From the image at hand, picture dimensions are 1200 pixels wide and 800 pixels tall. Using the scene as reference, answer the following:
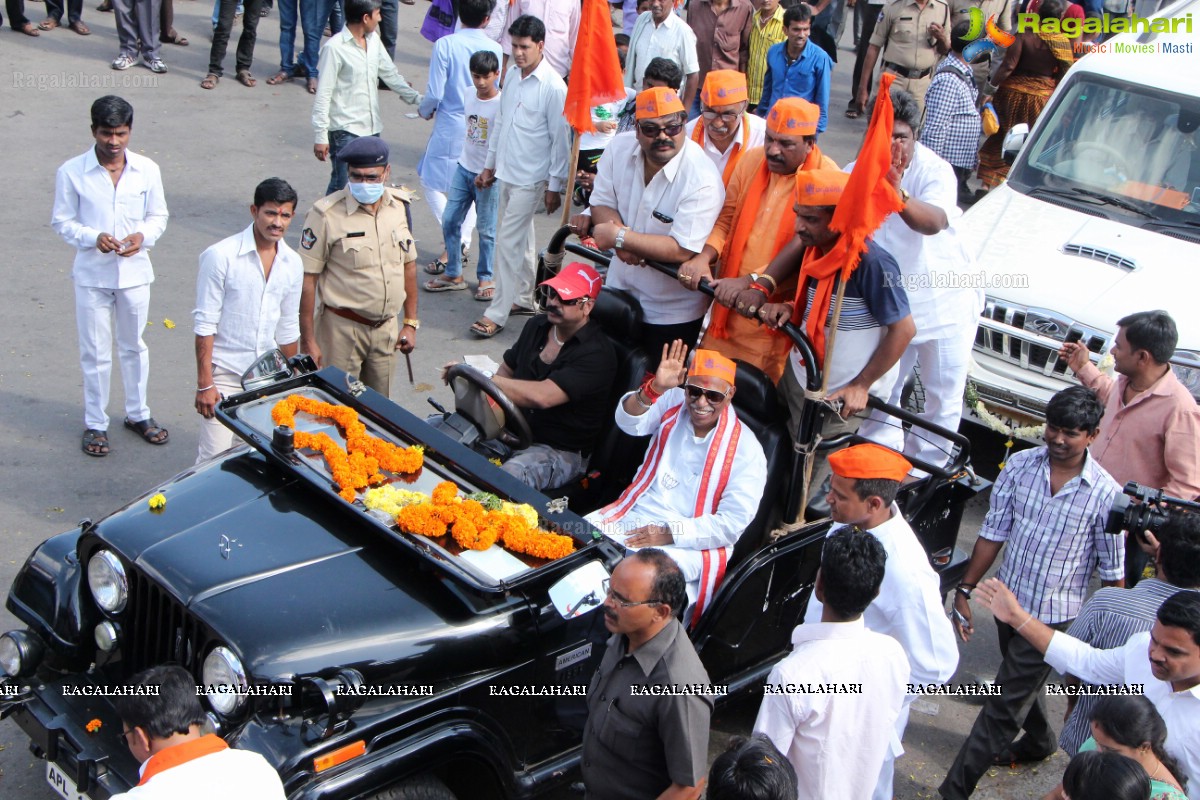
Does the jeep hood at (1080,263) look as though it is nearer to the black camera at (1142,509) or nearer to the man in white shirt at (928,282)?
the man in white shirt at (928,282)

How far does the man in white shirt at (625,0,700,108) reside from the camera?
35.8ft

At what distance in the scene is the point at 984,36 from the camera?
1357cm

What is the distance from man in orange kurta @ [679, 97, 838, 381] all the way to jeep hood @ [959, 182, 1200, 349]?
7.17ft

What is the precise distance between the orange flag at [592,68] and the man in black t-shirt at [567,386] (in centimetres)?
172

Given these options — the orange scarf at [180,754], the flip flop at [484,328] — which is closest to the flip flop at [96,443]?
the flip flop at [484,328]

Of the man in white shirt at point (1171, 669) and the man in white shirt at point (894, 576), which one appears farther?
the man in white shirt at point (894, 576)

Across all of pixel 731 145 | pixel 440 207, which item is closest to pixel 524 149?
pixel 440 207

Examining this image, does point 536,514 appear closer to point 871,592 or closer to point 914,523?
point 871,592

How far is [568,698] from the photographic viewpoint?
4.70m

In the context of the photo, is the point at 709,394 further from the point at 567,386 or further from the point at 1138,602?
the point at 1138,602

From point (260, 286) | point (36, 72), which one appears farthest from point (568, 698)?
point (36, 72)

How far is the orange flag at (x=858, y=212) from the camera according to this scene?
5.19 metres

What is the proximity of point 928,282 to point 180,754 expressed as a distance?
471 centimetres

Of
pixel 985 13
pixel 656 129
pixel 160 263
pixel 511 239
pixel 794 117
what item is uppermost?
pixel 985 13
